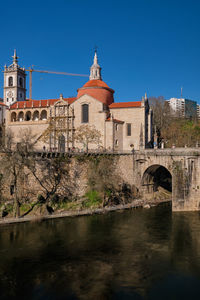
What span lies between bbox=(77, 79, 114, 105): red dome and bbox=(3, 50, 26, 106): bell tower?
25875mm

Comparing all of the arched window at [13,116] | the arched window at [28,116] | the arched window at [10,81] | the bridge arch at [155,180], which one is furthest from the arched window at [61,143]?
the arched window at [10,81]

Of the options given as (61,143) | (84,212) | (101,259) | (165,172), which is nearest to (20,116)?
(61,143)

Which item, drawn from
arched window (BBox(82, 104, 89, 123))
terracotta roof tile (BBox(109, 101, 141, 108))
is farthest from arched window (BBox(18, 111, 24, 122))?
terracotta roof tile (BBox(109, 101, 141, 108))

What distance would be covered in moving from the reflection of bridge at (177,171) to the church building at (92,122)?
3.66 meters

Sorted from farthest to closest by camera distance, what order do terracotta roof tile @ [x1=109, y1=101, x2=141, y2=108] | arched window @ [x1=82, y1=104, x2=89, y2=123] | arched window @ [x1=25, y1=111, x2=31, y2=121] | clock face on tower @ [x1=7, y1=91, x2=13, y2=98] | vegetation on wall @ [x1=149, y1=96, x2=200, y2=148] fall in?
clock face on tower @ [x1=7, y1=91, x2=13, y2=98], vegetation on wall @ [x1=149, y1=96, x2=200, y2=148], arched window @ [x1=25, y1=111, x2=31, y2=121], arched window @ [x1=82, y1=104, x2=89, y2=123], terracotta roof tile @ [x1=109, y1=101, x2=141, y2=108]

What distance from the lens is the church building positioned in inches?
2335

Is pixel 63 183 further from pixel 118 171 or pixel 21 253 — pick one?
pixel 21 253

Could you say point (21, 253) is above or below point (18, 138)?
below

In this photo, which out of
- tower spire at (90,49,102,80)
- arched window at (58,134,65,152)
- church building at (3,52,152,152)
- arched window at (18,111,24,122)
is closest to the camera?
church building at (3,52,152,152)

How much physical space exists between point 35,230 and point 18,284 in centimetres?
1233

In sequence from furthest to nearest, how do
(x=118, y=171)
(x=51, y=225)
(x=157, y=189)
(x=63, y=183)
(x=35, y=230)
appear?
(x=157, y=189) < (x=118, y=171) < (x=63, y=183) < (x=51, y=225) < (x=35, y=230)

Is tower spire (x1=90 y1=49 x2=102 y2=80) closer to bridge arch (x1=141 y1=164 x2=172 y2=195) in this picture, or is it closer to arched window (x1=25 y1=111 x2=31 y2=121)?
arched window (x1=25 y1=111 x2=31 y2=121)

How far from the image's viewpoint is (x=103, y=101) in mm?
64062

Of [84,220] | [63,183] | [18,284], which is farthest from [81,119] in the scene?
[18,284]
